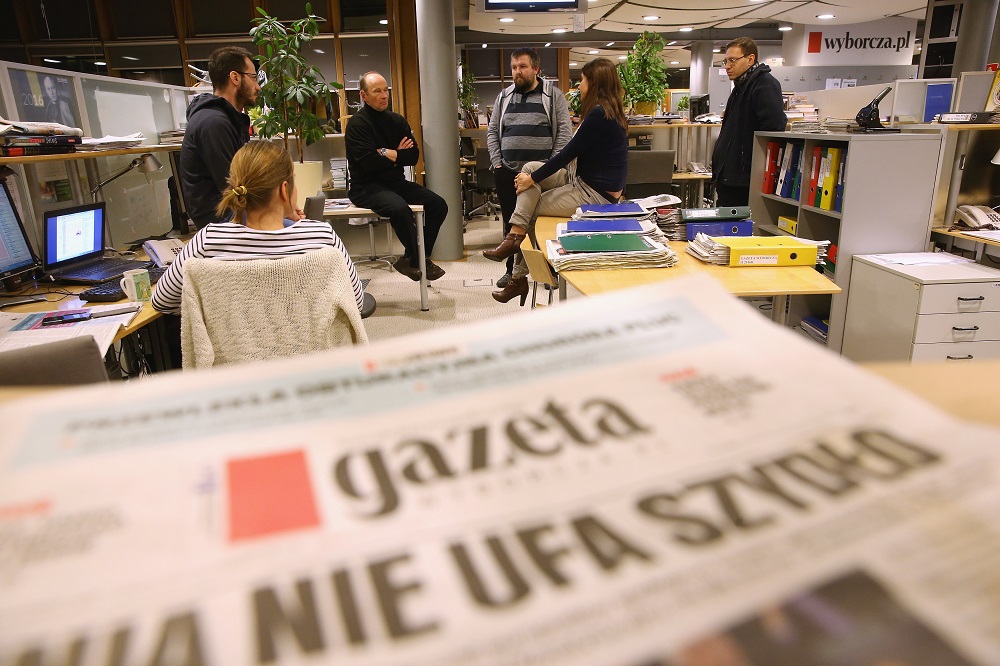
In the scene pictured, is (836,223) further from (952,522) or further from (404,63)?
(404,63)

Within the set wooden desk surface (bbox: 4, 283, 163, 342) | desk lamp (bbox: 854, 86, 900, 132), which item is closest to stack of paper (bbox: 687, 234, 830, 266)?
desk lamp (bbox: 854, 86, 900, 132)

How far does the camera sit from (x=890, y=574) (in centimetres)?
29

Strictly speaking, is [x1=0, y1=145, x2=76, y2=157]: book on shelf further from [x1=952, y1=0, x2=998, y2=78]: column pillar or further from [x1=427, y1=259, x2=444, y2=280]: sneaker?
[x1=952, y1=0, x2=998, y2=78]: column pillar

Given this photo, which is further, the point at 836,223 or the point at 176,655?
the point at 836,223

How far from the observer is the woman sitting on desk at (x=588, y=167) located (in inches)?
133

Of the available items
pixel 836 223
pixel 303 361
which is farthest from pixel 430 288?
pixel 303 361

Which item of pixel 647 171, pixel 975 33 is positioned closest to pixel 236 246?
pixel 647 171

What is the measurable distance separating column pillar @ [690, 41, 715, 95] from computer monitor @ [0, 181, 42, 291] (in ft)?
38.5

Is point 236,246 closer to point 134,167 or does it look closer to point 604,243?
point 604,243

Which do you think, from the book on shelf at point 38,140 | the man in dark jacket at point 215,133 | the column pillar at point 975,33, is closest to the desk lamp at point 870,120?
the man in dark jacket at point 215,133

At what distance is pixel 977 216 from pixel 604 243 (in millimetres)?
1910

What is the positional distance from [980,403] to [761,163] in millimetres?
3742

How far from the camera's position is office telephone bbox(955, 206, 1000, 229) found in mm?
2957

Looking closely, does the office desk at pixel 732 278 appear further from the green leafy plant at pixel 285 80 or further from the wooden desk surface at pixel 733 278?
the green leafy plant at pixel 285 80
